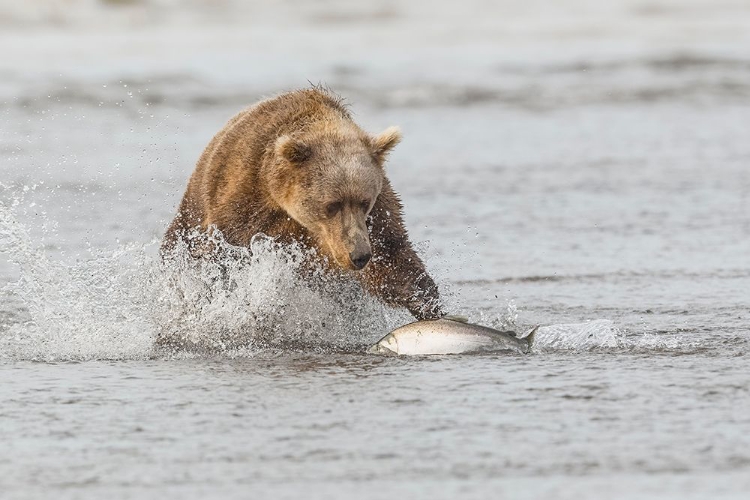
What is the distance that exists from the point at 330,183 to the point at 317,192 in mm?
79

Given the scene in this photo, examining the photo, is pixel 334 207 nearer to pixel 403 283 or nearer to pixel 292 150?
pixel 292 150

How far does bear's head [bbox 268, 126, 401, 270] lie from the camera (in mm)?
6578

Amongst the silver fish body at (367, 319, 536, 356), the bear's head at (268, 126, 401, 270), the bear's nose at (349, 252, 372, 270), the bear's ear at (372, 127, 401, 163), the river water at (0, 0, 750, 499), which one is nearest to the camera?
the river water at (0, 0, 750, 499)

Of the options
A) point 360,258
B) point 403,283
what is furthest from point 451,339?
point 403,283

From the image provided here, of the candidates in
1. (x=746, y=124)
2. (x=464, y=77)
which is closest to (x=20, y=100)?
(x=464, y=77)

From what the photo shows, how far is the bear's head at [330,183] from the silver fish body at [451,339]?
1.44 ft

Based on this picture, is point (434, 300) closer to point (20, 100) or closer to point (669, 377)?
point (669, 377)

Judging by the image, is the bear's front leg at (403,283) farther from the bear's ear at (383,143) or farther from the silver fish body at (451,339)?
the silver fish body at (451,339)

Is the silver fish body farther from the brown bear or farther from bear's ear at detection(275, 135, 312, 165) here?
bear's ear at detection(275, 135, 312, 165)

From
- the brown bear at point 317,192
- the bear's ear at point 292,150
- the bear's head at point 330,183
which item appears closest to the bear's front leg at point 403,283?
the brown bear at point 317,192

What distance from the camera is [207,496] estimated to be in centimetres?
418

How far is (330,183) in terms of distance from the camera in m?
6.66

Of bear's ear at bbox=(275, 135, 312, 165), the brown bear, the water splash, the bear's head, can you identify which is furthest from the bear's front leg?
bear's ear at bbox=(275, 135, 312, 165)

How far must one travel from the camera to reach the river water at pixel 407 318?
4508 millimetres
